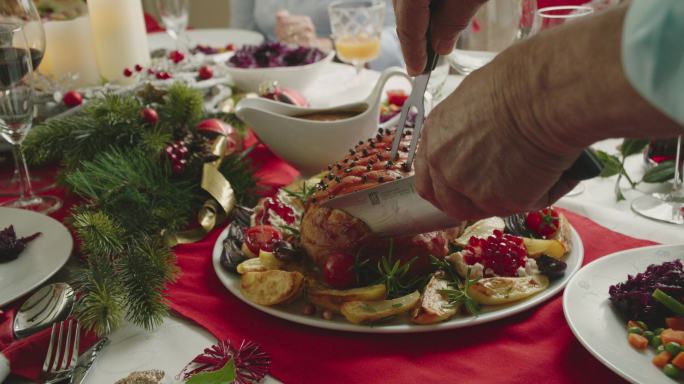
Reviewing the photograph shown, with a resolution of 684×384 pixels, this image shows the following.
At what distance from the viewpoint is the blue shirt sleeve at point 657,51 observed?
498 millimetres

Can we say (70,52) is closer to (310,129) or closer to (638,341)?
(310,129)

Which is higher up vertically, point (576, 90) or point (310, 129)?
point (576, 90)

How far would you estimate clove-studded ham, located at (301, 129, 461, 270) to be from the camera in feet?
3.27

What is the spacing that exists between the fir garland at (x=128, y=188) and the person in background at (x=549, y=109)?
47cm

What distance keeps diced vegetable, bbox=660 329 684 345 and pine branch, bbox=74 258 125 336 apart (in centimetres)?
72

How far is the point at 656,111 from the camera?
0.53 m

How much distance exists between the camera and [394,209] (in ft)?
3.16

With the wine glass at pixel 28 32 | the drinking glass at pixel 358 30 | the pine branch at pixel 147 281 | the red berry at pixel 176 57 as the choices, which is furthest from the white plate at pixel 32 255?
the drinking glass at pixel 358 30

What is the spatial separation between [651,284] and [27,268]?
0.96 meters

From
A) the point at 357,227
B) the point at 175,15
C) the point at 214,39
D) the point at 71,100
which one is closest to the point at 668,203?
the point at 357,227

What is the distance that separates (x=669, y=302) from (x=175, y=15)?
6.64 ft

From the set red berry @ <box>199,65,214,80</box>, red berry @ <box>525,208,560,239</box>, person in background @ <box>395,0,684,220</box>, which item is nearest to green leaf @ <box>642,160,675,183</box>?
red berry @ <box>525,208,560,239</box>

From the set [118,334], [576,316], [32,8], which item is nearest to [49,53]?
[32,8]

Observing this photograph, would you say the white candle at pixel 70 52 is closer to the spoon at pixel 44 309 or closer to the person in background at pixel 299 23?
the person in background at pixel 299 23
